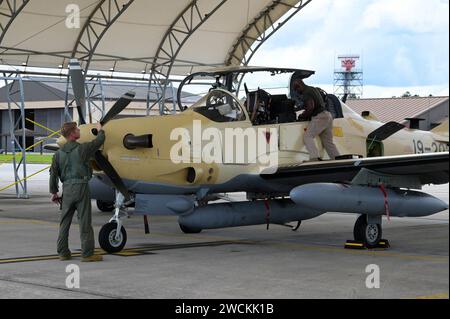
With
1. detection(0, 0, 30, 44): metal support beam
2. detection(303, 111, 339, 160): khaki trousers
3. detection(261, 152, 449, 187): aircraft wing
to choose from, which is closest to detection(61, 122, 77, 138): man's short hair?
detection(261, 152, 449, 187): aircraft wing

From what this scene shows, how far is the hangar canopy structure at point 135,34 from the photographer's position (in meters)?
22.4

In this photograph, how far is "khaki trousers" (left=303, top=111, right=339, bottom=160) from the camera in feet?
42.4

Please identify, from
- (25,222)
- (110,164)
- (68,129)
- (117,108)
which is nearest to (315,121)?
(117,108)

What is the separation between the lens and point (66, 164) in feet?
35.1

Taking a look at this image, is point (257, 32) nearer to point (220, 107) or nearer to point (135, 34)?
point (135, 34)

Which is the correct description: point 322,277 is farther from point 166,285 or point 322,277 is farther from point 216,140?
point 216,140

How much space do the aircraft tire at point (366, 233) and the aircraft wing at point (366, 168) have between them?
752 millimetres

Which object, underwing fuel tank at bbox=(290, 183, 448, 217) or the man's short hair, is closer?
the man's short hair

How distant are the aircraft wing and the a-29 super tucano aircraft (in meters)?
0.02

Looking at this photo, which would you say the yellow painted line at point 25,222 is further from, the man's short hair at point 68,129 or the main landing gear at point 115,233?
the man's short hair at point 68,129

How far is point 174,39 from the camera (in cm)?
2564

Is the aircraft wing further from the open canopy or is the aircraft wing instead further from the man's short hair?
the open canopy

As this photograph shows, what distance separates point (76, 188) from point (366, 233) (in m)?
4.85
